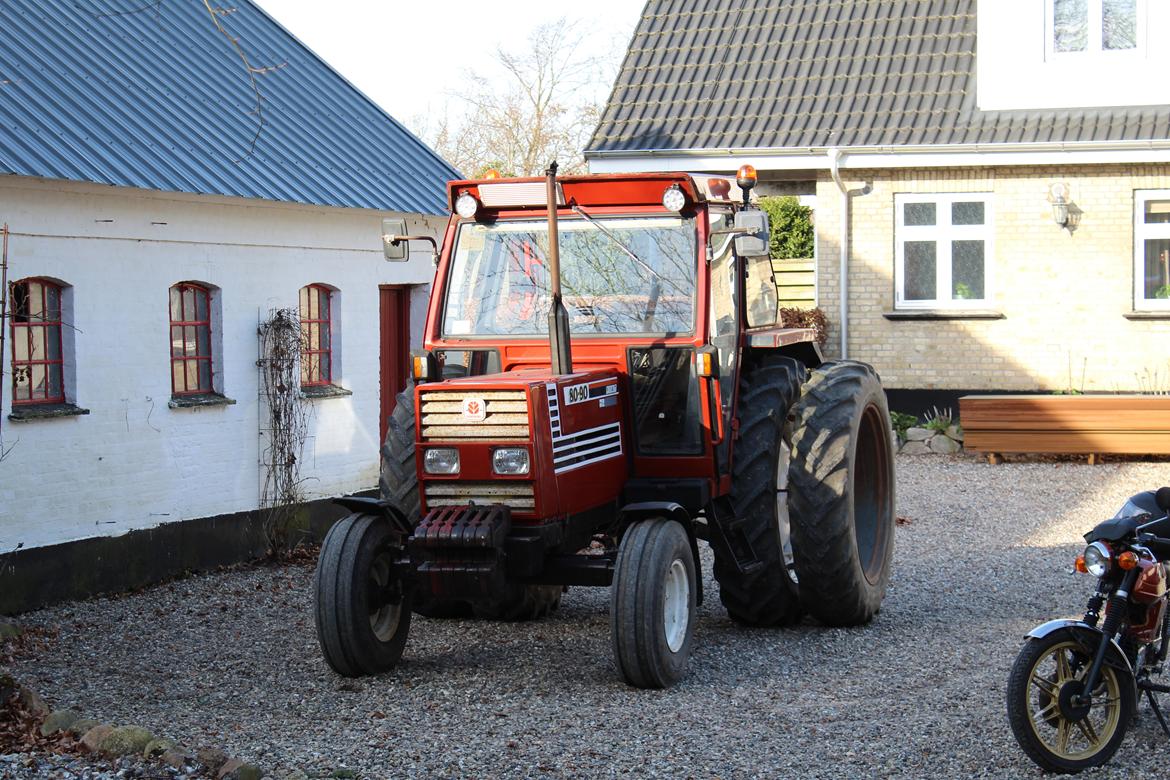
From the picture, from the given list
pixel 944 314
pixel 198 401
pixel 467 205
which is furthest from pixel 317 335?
pixel 944 314

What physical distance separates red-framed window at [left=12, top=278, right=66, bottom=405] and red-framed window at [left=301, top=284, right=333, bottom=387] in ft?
9.37

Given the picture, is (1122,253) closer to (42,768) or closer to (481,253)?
(481,253)

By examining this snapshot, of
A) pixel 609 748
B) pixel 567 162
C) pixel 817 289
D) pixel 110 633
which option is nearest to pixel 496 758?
pixel 609 748

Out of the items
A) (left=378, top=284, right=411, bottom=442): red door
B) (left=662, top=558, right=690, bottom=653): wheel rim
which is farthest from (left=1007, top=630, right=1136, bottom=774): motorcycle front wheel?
(left=378, top=284, right=411, bottom=442): red door

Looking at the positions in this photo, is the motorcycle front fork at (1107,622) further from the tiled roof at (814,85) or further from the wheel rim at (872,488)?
the tiled roof at (814,85)

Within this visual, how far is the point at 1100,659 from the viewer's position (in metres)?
5.74

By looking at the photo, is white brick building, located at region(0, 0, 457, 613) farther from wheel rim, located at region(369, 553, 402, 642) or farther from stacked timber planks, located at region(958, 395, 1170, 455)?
stacked timber planks, located at region(958, 395, 1170, 455)

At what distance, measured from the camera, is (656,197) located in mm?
7969

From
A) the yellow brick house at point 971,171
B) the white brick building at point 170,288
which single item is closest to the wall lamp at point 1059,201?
the yellow brick house at point 971,171

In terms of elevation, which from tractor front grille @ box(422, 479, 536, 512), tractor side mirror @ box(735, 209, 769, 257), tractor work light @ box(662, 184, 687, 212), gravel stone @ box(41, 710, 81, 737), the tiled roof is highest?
the tiled roof

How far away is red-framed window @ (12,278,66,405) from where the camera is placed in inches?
398

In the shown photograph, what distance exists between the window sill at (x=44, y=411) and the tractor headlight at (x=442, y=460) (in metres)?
3.98

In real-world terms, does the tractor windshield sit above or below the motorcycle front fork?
above

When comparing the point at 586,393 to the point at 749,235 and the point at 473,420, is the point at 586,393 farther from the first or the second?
the point at 749,235
